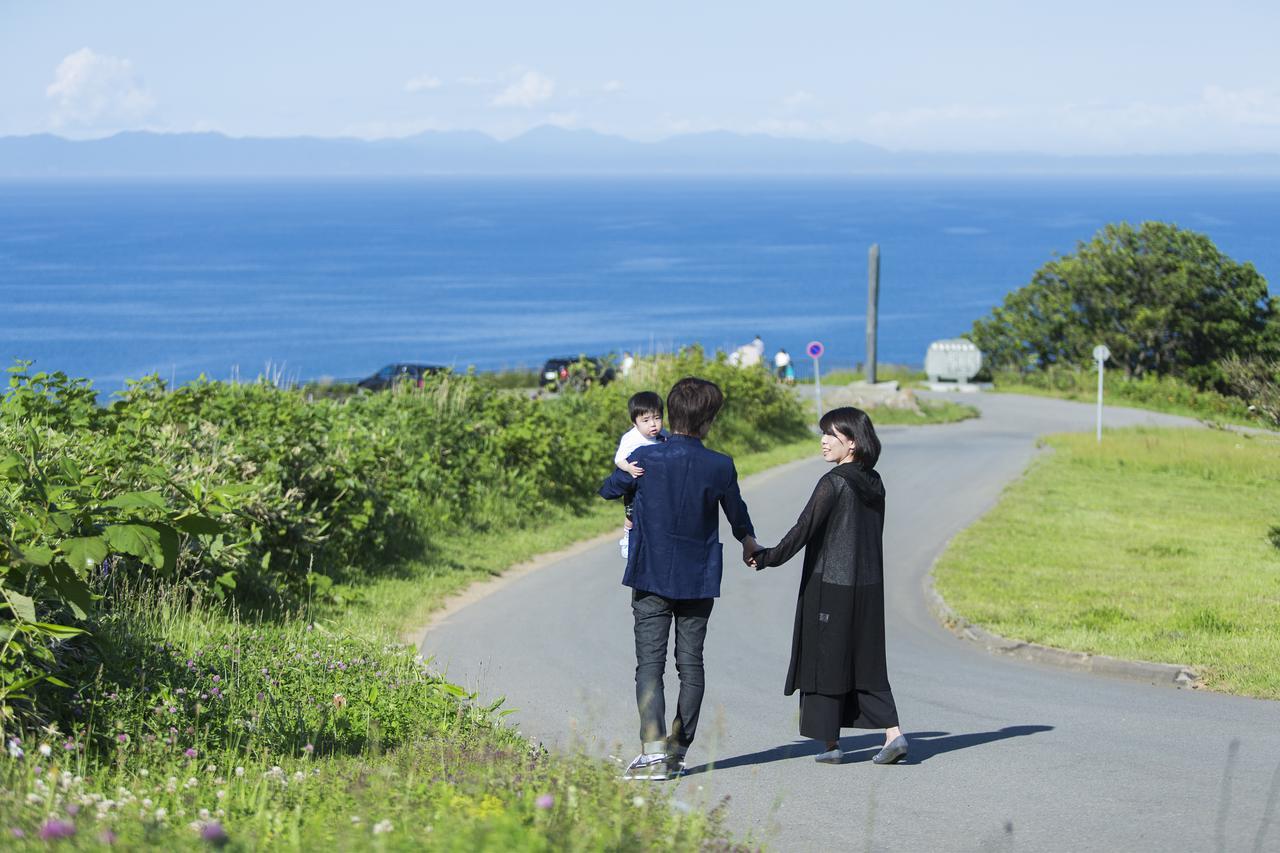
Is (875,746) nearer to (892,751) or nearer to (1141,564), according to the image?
(892,751)

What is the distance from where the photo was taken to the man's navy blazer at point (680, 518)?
620 centimetres

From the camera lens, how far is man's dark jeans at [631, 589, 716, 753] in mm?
6266

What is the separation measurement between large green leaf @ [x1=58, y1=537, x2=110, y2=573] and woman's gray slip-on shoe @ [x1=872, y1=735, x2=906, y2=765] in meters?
3.72

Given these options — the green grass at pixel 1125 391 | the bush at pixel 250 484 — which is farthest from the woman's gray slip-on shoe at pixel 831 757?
the green grass at pixel 1125 391

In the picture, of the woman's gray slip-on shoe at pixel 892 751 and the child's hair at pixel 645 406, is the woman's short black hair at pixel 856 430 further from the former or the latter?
the woman's gray slip-on shoe at pixel 892 751

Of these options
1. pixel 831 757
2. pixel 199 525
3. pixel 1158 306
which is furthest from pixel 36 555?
pixel 1158 306

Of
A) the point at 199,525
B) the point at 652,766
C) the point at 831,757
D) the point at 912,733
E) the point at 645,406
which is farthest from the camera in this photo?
the point at 912,733

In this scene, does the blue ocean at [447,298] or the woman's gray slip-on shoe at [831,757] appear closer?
the woman's gray slip-on shoe at [831,757]

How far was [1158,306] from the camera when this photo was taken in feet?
165

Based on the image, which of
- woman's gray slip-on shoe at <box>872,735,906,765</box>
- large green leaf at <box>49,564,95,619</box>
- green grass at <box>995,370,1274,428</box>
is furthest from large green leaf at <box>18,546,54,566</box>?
green grass at <box>995,370,1274,428</box>

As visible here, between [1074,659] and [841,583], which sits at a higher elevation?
[841,583]

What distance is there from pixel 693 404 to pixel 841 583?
1.17 metres

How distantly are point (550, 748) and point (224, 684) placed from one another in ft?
5.57

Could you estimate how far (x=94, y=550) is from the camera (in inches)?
205
